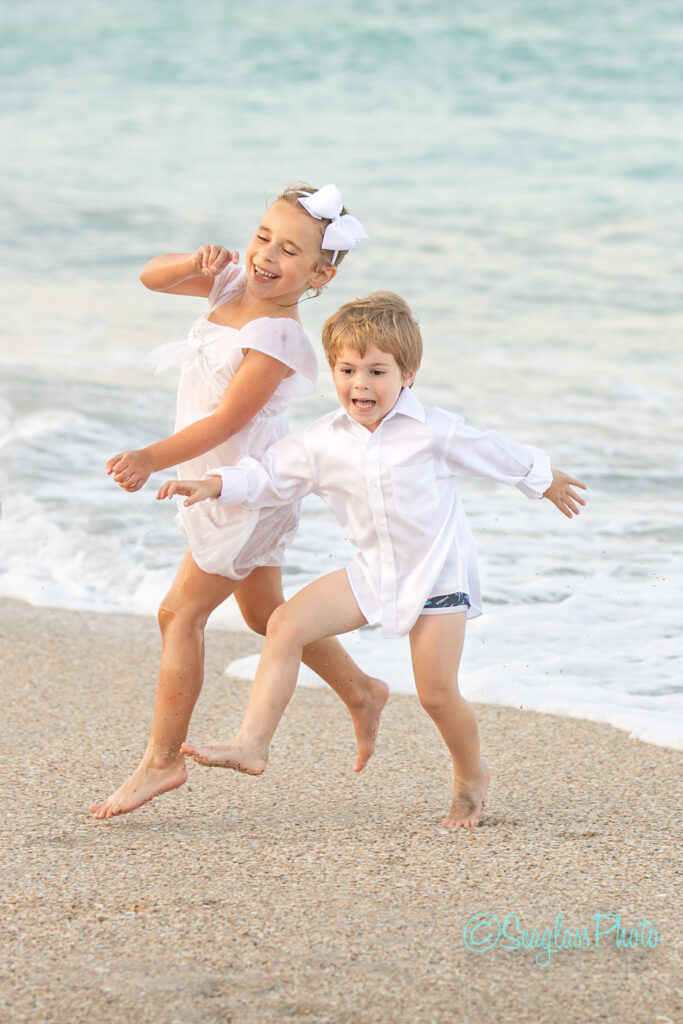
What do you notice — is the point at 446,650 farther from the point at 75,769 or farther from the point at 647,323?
the point at 647,323

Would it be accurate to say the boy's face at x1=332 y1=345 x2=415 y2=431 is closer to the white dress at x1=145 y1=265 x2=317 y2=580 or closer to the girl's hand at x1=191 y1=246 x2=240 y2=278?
the white dress at x1=145 y1=265 x2=317 y2=580

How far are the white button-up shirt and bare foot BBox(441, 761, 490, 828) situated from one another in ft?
1.54

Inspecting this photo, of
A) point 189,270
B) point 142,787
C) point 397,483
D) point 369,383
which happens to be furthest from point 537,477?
point 142,787

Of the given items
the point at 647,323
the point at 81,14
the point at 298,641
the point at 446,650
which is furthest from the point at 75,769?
the point at 81,14

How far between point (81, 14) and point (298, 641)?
25.1 m

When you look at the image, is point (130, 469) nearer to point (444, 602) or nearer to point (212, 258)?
point (212, 258)

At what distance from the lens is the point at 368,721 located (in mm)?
3342

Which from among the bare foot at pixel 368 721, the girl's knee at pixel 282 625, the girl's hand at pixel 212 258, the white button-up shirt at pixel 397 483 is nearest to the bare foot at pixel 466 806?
the bare foot at pixel 368 721

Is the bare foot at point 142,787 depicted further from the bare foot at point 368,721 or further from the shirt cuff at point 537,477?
the shirt cuff at point 537,477

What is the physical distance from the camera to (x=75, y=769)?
3.41m

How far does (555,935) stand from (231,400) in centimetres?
136

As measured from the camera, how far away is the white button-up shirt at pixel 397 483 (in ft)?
9.25

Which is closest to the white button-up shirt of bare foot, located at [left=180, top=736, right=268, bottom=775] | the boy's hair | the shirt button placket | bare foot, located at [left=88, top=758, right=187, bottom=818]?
the shirt button placket

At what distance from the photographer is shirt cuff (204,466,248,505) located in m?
2.85
